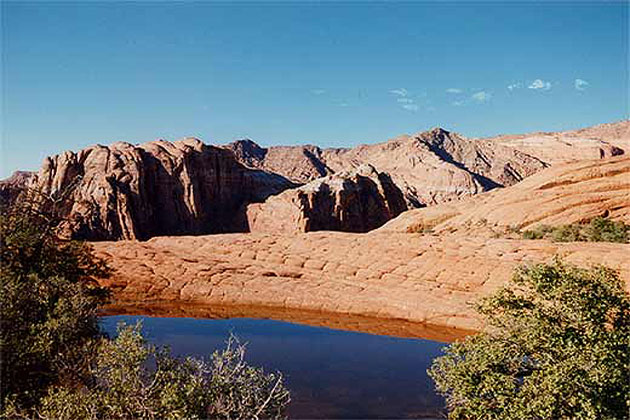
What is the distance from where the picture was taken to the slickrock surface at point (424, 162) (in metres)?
104

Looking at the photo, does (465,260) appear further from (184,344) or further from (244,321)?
(184,344)

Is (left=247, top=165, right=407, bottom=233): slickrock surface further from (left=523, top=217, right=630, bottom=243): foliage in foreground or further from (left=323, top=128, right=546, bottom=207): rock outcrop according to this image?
(left=523, top=217, right=630, bottom=243): foliage in foreground

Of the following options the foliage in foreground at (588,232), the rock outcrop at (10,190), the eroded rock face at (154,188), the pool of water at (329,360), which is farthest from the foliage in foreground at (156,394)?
the eroded rock face at (154,188)

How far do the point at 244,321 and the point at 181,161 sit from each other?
45.6 m

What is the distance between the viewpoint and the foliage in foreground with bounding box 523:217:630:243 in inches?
1134

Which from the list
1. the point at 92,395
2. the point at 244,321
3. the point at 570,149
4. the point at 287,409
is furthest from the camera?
the point at 570,149

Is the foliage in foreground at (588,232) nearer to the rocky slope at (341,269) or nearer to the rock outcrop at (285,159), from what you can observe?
the rocky slope at (341,269)

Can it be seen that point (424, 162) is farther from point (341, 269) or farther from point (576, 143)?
point (341, 269)

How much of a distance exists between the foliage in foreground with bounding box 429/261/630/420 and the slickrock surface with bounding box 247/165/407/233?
155 ft

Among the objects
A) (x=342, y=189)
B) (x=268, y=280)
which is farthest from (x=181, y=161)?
(x=268, y=280)

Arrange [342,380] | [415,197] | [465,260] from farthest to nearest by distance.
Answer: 1. [415,197]
2. [465,260]
3. [342,380]

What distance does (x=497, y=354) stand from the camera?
9.73 metres

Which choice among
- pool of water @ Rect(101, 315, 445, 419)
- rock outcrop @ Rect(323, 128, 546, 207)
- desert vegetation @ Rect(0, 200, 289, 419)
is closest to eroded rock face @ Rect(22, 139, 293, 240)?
pool of water @ Rect(101, 315, 445, 419)

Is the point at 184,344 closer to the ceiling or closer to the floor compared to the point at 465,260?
closer to the floor
